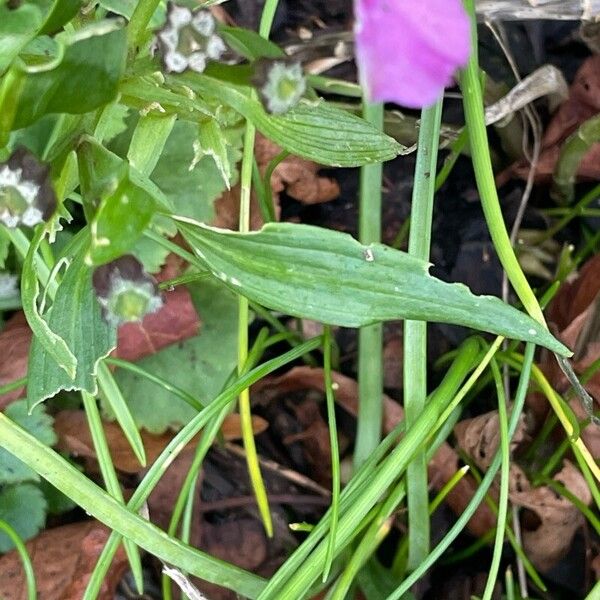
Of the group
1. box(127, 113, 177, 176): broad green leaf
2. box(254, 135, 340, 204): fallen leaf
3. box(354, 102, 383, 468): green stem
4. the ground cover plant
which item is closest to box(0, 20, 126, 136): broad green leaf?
the ground cover plant

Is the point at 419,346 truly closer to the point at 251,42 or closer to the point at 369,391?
the point at 369,391

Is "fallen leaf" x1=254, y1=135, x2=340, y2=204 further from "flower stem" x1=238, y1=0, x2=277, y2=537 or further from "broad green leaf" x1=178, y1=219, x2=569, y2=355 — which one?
"broad green leaf" x1=178, y1=219, x2=569, y2=355

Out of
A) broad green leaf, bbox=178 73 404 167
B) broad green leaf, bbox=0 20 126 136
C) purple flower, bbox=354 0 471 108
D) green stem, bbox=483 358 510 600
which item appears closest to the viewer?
purple flower, bbox=354 0 471 108

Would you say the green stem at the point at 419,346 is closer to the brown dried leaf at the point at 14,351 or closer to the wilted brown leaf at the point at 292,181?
the wilted brown leaf at the point at 292,181

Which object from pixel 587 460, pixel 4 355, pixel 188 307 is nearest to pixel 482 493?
pixel 587 460

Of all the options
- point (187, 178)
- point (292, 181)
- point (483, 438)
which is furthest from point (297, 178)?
point (483, 438)

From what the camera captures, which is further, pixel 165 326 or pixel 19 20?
pixel 165 326
